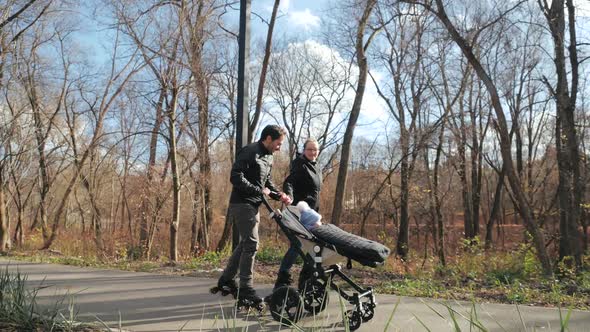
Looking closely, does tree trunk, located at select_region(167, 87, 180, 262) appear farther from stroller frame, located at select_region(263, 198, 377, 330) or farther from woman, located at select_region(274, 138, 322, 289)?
stroller frame, located at select_region(263, 198, 377, 330)

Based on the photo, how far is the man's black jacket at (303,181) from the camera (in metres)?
5.31

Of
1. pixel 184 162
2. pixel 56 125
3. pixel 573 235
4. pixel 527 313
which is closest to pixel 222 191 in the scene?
pixel 184 162

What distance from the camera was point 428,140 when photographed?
22.7 metres

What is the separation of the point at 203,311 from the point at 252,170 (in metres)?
1.45

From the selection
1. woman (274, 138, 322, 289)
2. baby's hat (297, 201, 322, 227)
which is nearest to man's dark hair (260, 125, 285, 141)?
woman (274, 138, 322, 289)

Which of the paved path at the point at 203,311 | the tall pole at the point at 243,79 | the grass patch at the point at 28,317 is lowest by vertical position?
the paved path at the point at 203,311

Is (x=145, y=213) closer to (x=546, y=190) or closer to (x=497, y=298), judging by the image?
(x=497, y=298)

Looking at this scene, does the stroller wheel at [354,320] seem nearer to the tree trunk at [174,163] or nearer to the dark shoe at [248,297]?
the dark shoe at [248,297]

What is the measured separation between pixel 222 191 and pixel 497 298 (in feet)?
77.4

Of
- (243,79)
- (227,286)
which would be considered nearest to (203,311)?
(227,286)

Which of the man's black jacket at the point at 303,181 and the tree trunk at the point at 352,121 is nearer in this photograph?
the man's black jacket at the point at 303,181

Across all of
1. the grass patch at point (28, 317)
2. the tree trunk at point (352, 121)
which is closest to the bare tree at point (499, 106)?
the tree trunk at point (352, 121)

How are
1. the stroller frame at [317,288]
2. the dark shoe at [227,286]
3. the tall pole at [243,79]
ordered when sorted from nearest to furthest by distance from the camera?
the stroller frame at [317,288] < the dark shoe at [227,286] < the tall pole at [243,79]

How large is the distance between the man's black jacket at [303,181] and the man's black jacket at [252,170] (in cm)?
33
